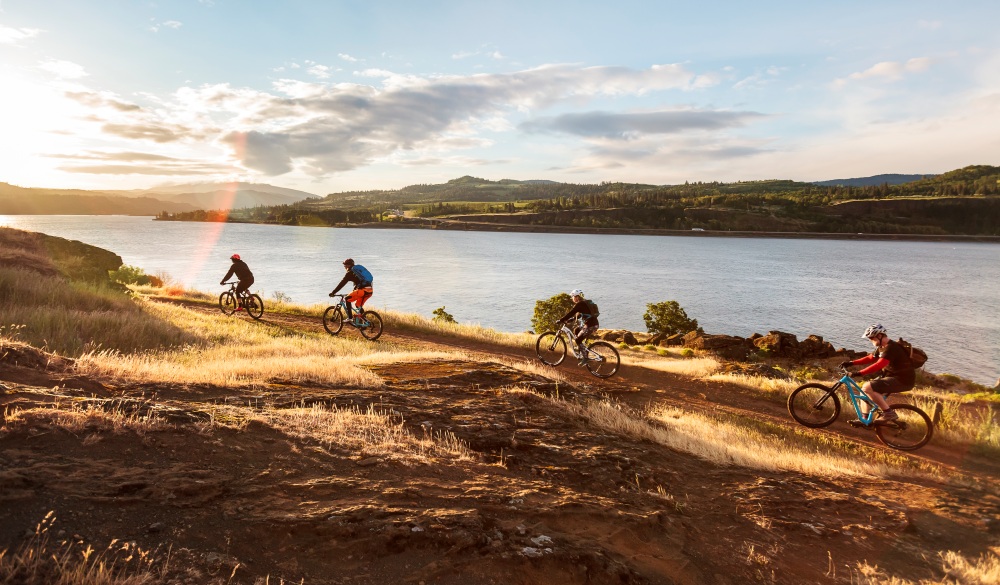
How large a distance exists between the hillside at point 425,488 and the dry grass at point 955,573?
4cm

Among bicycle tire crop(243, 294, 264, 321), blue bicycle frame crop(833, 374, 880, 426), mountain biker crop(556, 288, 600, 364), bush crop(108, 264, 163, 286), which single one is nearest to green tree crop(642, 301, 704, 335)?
mountain biker crop(556, 288, 600, 364)

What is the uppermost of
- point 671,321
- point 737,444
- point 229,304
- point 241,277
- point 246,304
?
point 241,277

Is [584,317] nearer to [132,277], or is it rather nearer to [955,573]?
[955,573]

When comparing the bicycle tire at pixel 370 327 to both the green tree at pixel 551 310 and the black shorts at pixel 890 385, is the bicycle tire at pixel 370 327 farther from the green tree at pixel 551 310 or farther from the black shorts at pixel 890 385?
the green tree at pixel 551 310

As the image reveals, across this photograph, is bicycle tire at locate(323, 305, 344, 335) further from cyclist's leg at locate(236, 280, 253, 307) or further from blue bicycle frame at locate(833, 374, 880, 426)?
blue bicycle frame at locate(833, 374, 880, 426)

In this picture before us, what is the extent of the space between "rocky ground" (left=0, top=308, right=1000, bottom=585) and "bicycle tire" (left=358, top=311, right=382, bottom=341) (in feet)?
34.6

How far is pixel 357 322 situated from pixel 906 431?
16.2 meters

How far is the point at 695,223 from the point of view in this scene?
7736 inches

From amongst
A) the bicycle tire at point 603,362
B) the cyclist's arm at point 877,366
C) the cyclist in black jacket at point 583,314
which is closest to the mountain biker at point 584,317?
the cyclist in black jacket at point 583,314

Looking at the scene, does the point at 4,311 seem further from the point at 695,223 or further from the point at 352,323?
the point at 695,223

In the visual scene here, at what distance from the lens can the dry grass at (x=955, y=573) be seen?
4.91 meters

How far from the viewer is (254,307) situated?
22.2 meters

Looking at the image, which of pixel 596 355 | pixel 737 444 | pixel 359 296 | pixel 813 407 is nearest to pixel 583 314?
pixel 596 355

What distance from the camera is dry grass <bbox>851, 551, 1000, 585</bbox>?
491 centimetres
